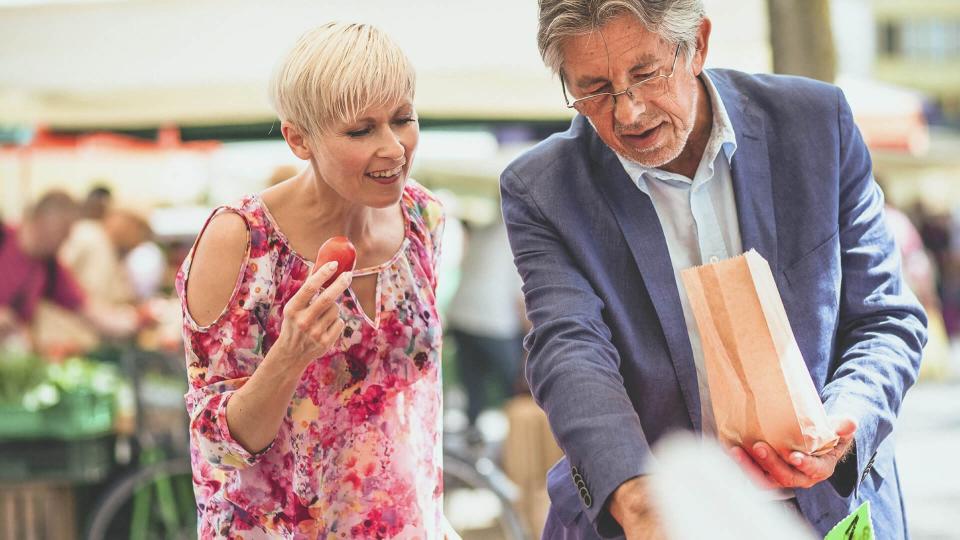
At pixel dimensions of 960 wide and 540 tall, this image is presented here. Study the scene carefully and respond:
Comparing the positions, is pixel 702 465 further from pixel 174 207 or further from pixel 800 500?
pixel 174 207

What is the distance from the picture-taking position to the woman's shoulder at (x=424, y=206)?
2.35 meters

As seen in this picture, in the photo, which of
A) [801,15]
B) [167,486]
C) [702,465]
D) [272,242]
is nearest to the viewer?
[702,465]

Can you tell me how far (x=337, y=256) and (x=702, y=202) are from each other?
601 millimetres

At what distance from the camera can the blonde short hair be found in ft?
6.44

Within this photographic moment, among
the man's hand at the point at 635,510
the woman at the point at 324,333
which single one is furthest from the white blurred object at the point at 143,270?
the man's hand at the point at 635,510

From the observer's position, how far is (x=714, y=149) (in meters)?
2.04

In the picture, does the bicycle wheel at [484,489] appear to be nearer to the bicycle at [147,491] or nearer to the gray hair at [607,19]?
the bicycle at [147,491]

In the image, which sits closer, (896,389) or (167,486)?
(896,389)

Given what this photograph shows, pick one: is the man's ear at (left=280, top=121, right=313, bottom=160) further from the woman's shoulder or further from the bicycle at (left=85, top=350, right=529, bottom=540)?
the bicycle at (left=85, top=350, right=529, bottom=540)

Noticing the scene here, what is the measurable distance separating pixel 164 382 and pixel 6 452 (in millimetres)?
719

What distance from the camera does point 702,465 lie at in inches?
60.7

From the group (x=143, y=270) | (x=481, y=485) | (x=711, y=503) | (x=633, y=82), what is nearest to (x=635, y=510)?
(x=711, y=503)

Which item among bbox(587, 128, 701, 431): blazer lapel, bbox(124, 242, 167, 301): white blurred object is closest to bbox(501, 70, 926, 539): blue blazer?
bbox(587, 128, 701, 431): blazer lapel

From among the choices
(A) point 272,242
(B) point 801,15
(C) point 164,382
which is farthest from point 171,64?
(A) point 272,242
